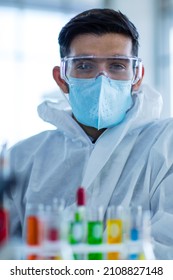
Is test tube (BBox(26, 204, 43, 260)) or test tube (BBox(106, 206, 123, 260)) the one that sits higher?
test tube (BBox(26, 204, 43, 260))

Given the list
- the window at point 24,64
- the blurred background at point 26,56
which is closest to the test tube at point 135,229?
the blurred background at point 26,56

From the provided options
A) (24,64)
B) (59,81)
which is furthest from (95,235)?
(24,64)

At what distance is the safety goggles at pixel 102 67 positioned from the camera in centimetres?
179

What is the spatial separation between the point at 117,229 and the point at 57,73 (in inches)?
41.7

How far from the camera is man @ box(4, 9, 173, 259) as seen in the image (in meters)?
1.75

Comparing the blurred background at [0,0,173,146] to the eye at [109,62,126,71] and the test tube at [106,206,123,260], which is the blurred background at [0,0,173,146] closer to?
the eye at [109,62,126,71]

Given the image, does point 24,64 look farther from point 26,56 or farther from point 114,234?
point 114,234

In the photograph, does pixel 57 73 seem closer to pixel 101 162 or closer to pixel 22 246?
pixel 101 162

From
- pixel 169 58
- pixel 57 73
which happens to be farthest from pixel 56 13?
pixel 57 73

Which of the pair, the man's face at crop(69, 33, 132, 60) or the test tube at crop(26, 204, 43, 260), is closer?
the test tube at crop(26, 204, 43, 260)

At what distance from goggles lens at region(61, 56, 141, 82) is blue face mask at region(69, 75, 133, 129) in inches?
0.8

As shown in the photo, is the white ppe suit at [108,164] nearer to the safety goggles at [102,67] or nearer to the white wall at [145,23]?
the safety goggles at [102,67]

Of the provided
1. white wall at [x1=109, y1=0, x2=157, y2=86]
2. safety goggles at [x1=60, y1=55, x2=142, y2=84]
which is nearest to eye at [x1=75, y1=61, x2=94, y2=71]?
safety goggles at [x1=60, y1=55, x2=142, y2=84]

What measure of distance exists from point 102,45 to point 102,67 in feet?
0.27
